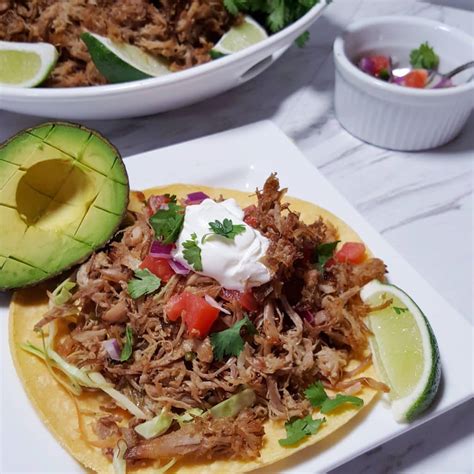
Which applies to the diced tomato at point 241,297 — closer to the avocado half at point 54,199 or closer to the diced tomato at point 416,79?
the avocado half at point 54,199

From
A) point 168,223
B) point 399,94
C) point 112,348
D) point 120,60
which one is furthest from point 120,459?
point 399,94

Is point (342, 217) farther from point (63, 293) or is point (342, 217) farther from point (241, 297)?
point (63, 293)

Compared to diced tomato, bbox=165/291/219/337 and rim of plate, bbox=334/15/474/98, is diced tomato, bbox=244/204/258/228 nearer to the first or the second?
diced tomato, bbox=165/291/219/337

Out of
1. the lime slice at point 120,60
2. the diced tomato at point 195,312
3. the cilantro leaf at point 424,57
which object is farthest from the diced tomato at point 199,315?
the cilantro leaf at point 424,57

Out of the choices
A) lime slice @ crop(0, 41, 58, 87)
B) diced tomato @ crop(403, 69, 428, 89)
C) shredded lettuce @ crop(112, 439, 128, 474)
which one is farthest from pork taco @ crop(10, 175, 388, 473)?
diced tomato @ crop(403, 69, 428, 89)

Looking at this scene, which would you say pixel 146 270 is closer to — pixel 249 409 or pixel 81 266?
pixel 81 266

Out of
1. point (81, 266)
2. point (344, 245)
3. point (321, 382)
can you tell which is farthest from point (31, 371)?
point (344, 245)
